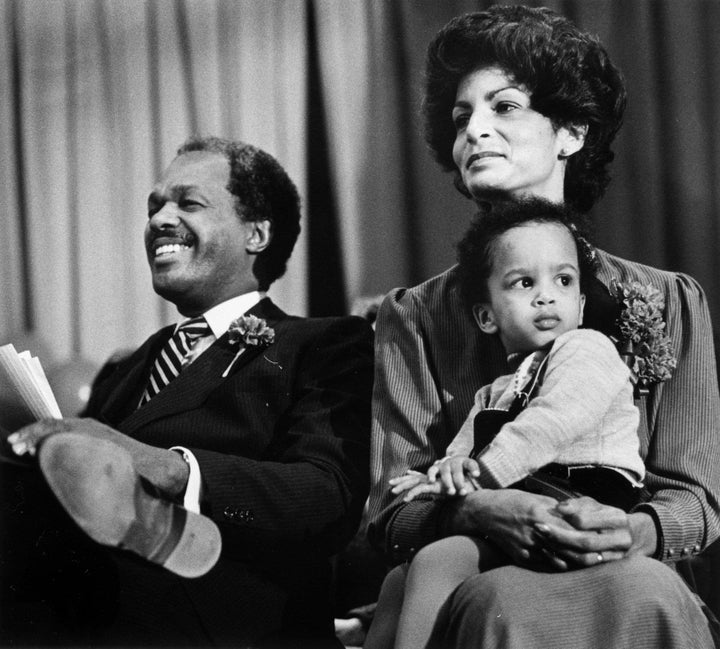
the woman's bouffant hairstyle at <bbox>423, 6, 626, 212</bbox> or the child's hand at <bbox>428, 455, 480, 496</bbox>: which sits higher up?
the woman's bouffant hairstyle at <bbox>423, 6, 626, 212</bbox>

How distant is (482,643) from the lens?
137cm

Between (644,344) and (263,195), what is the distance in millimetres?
1020

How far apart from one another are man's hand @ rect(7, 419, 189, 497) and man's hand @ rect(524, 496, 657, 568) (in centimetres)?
A: 64

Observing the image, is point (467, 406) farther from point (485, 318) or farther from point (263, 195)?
point (263, 195)

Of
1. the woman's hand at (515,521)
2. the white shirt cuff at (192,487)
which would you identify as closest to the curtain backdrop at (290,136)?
the white shirt cuff at (192,487)

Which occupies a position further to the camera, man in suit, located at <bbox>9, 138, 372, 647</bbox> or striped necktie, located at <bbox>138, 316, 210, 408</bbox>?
striped necktie, located at <bbox>138, 316, 210, 408</bbox>

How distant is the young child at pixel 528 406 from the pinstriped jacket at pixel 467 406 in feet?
0.29

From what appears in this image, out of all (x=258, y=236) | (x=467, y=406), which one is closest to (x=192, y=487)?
(x=467, y=406)

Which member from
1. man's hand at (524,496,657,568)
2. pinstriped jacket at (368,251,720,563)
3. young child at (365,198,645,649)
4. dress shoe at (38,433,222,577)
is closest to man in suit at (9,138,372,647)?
dress shoe at (38,433,222,577)

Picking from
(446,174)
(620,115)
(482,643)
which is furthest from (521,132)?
(482,643)

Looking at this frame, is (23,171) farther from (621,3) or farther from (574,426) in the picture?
(574,426)

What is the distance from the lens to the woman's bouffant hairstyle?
190cm

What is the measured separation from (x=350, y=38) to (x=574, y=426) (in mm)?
1289

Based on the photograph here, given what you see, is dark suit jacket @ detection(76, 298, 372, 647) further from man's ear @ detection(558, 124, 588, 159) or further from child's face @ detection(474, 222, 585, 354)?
man's ear @ detection(558, 124, 588, 159)
